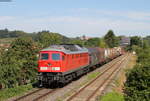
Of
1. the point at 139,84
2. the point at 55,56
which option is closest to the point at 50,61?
the point at 55,56

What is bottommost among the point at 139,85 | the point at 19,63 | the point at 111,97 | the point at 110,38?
the point at 111,97

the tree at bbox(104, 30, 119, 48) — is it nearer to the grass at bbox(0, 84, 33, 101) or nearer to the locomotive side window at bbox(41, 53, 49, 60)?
the locomotive side window at bbox(41, 53, 49, 60)

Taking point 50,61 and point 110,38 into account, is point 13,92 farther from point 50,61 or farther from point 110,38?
point 110,38

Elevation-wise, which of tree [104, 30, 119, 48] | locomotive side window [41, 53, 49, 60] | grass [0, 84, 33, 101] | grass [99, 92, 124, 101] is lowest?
grass [99, 92, 124, 101]

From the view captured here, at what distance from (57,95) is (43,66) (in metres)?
4.44

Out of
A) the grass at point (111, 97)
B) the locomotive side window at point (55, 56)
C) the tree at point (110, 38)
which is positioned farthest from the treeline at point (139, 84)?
the tree at point (110, 38)

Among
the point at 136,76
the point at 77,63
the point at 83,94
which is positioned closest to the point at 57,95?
the point at 83,94

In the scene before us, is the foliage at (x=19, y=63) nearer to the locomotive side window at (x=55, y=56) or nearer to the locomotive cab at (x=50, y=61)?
the locomotive cab at (x=50, y=61)

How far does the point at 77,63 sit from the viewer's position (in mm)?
31000

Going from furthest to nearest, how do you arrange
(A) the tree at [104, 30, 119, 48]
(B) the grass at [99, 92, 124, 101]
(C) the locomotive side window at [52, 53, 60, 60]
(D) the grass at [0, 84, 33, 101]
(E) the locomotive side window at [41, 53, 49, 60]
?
(A) the tree at [104, 30, 119, 48] < (E) the locomotive side window at [41, 53, 49, 60] < (C) the locomotive side window at [52, 53, 60, 60] < (D) the grass at [0, 84, 33, 101] < (B) the grass at [99, 92, 124, 101]

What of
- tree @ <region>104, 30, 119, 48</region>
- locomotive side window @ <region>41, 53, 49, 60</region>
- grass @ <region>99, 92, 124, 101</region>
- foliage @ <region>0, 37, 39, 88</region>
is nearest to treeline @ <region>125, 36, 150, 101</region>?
grass @ <region>99, 92, 124, 101</region>

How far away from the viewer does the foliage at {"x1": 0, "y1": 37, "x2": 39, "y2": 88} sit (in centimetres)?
3747

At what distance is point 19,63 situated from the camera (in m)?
38.8

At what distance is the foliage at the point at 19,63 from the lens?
37.5 meters
